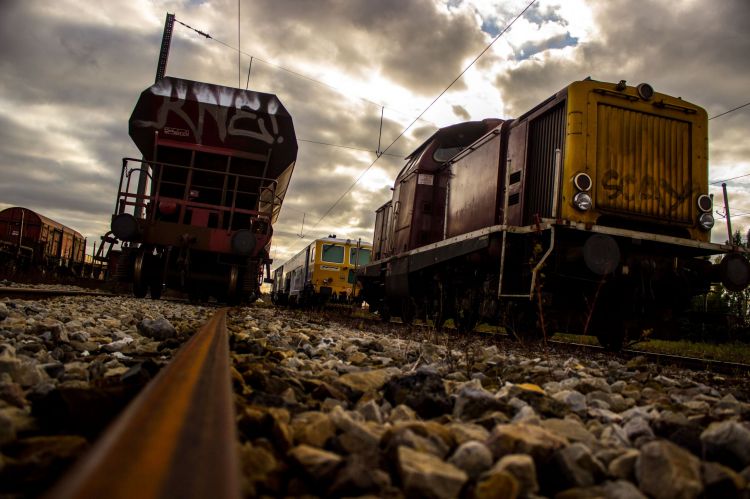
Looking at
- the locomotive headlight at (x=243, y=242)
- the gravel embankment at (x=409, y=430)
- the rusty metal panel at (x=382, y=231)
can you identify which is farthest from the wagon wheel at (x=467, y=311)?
the gravel embankment at (x=409, y=430)

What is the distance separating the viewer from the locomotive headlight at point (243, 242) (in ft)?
25.8

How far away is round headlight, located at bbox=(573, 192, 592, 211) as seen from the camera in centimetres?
531

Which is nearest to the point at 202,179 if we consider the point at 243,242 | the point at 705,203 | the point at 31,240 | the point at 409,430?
the point at 243,242

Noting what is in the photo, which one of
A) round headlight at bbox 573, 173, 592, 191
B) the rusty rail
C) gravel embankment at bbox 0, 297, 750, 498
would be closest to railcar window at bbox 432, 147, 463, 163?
round headlight at bbox 573, 173, 592, 191

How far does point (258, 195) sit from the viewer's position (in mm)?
8625

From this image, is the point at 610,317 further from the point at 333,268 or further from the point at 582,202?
the point at 333,268

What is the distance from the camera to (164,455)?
2.49ft

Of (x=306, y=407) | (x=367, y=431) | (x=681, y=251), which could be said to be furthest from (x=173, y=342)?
(x=681, y=251)

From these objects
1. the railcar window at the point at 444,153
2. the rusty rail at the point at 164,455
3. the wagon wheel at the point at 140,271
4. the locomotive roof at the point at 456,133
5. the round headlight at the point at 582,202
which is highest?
the locomotive roof at the point at 456,133

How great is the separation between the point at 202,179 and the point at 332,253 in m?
9.68

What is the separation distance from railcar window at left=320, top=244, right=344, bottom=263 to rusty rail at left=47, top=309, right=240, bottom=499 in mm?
17118

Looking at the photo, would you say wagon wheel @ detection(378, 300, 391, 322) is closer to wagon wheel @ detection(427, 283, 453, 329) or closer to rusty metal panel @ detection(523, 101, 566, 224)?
wagon wheel @ detection(427, 283, 453, 329)

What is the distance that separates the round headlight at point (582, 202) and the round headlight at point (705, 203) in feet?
5.23

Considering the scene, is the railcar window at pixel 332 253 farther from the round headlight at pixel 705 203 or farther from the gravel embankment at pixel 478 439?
the gravel embankment at pixel 478 439
